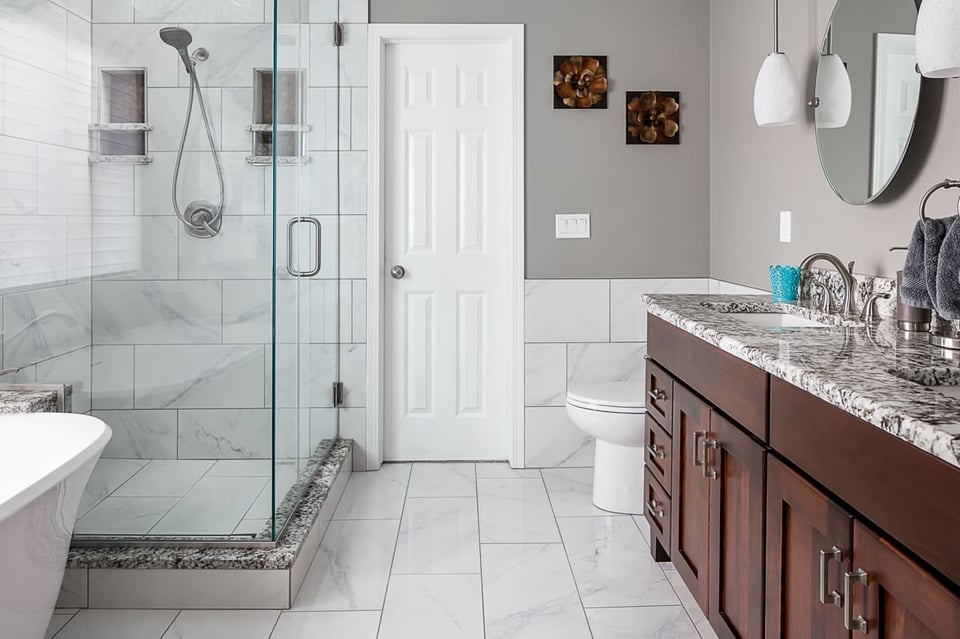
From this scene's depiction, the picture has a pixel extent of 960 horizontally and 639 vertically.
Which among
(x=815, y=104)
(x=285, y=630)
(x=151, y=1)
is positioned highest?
(x=151, y=1)

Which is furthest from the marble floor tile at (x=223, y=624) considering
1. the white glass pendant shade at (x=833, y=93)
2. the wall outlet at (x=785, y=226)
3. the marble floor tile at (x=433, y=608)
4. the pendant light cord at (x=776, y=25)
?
the pendant light cord at (x=776, y=25)

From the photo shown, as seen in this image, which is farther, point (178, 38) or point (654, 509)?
point (654, 509)

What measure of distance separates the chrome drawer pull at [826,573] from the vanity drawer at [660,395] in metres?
1.05

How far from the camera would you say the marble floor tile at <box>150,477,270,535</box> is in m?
2.39

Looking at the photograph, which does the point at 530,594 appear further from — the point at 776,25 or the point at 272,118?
the point at 776,25

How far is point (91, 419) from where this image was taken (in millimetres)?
2059

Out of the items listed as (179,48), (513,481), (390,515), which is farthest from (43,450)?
(513,481)

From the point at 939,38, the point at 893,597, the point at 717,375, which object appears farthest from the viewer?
the point at 717,375

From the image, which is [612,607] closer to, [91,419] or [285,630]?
[285,630]

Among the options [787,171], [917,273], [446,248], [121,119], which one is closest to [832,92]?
[787,171]

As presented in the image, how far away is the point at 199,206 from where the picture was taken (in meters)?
2.35

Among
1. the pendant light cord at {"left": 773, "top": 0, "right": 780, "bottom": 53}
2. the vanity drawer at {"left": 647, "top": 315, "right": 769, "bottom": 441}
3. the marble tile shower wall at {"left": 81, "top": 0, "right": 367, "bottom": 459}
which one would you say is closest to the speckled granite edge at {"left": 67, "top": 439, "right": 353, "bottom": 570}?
the marble tile shower wall at {"left": 81, "top": 0, "right": 367, "bottom": 459}

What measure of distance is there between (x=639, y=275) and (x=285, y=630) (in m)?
2.26

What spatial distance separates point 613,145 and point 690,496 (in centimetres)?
201
